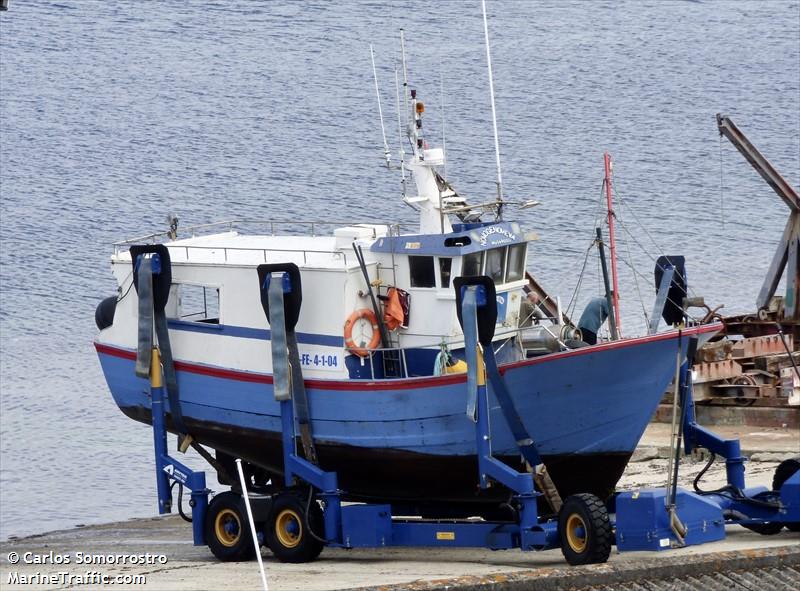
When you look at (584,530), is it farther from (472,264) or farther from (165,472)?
(165,472)

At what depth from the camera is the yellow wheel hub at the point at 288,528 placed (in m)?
18.3

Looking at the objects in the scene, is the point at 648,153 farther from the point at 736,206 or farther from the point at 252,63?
the point at 252,63

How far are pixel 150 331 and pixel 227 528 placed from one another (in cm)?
235

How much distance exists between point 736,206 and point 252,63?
794 inches

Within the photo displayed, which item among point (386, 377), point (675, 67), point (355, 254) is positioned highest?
point (675, 67)

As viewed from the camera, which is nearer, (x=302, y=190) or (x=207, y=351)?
(x=207, y=351)

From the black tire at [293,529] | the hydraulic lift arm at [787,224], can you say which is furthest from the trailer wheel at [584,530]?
the hydraulic lift arm at [787,224]

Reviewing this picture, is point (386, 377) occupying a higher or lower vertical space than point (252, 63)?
lower

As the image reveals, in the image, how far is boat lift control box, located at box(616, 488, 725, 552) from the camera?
1608cm

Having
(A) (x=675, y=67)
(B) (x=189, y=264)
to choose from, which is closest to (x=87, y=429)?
(B) (x=189, y=264)

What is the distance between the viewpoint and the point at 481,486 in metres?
17.1

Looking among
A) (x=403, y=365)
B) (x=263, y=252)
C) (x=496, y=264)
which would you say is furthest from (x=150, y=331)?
(x=496, y=264)

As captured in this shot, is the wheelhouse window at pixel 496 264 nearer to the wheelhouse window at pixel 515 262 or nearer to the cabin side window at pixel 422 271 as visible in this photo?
the wheelhouse window at pixel 515 262

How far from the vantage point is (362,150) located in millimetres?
54375
